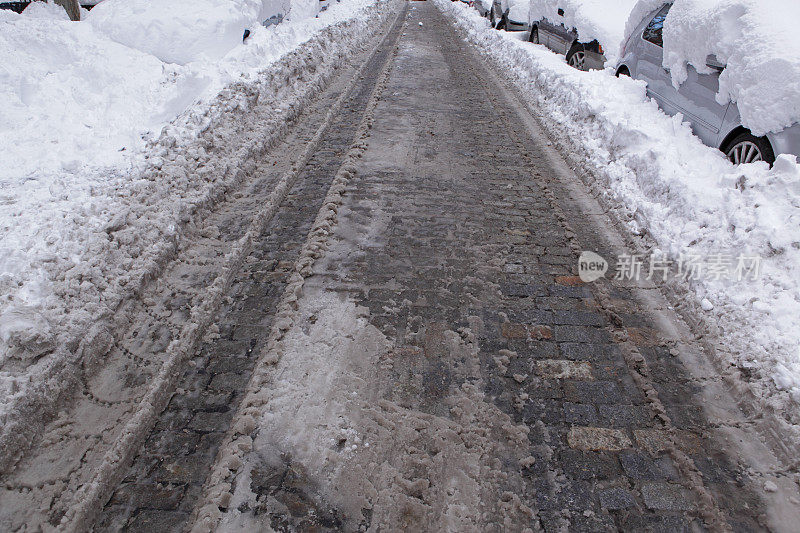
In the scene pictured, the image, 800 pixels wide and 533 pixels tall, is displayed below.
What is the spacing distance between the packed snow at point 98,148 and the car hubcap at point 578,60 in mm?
6313

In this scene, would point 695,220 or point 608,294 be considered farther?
point 695,220

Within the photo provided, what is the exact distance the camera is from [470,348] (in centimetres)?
350

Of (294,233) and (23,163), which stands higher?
(23,163)

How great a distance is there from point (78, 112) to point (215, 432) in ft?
15.9

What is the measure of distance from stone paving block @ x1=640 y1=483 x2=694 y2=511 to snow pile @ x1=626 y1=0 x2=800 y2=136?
4.34 meters

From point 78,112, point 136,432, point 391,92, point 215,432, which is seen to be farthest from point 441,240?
point 391,92

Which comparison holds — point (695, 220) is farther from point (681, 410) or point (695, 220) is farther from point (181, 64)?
point (181, 64)

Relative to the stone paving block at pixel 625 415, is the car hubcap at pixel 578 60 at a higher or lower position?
higher

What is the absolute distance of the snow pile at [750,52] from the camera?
5.00 meters

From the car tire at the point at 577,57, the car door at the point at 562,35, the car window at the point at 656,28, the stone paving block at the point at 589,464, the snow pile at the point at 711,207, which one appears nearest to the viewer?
the stone paving block at the point at 589,464

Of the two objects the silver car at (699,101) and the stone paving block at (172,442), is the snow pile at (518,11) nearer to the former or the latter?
the silver car at (699,101)

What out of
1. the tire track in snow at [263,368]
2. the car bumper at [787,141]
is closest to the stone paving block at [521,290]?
the tire track in snow at [263,368]

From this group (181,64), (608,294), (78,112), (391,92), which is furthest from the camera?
(391,92)

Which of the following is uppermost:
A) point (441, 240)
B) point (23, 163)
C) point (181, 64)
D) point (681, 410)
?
point (181, 64)
